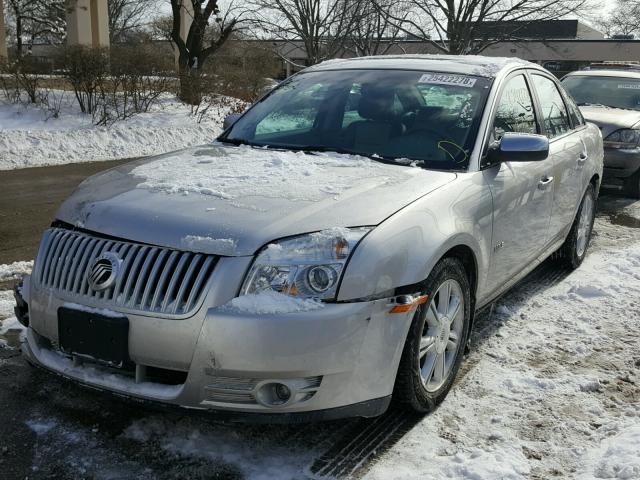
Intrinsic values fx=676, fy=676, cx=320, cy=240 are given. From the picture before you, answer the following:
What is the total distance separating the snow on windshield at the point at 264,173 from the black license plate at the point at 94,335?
2.20ft

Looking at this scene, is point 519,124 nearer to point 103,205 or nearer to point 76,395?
point 103,205

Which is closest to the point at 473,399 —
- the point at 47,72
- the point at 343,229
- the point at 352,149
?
the point at 343,229

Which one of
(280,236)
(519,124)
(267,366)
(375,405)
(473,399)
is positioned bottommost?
(473,399)

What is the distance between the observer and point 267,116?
173 inches

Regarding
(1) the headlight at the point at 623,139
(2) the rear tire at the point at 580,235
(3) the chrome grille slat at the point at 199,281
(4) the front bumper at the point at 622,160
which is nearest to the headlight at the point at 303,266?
(3) the chrome grille slat at the point at 199,281

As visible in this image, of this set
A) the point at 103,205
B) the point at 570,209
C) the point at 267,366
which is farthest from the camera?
the point at 570,209

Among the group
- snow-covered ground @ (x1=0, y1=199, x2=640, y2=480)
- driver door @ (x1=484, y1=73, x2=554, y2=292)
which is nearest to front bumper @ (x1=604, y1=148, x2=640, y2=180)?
driver door @ (x1=484, y1=73, x2=554, y2=292)

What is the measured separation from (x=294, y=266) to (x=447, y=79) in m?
1.98

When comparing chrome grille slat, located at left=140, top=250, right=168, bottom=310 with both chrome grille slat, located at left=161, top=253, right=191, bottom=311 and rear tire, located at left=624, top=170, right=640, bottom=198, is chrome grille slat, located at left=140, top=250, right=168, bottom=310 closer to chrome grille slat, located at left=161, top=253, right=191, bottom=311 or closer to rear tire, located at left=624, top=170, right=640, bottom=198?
chrome grille slat, located at left=161, top=253, right=191, bottom=311

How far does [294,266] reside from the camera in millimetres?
2619

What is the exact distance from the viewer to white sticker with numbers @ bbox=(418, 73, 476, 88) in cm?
400

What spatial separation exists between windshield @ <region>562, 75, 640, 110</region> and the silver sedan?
22.0ft

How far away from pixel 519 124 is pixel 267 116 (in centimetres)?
161

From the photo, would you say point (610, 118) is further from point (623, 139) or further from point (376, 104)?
point (376, 104)
